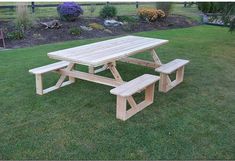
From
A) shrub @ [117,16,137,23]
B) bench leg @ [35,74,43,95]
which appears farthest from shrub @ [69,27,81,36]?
bench leg @ [35,74,43,95]

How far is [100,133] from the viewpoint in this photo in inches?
130

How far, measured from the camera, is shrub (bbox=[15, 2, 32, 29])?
8.73m

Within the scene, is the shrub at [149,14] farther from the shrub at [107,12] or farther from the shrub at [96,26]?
the shrub at [96,26]

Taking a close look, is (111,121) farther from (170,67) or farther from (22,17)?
(22,17)

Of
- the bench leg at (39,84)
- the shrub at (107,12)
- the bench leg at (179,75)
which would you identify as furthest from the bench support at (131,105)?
the shrub at (107,12)

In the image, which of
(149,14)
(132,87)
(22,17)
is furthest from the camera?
(149,14)

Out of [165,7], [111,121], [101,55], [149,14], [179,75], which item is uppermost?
[165,7]

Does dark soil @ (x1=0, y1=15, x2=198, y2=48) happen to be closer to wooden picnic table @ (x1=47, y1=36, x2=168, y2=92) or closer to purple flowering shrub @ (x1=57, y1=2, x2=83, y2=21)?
purple flowering shrub @ (x1=57, y1=2, x2=83, y2=21)

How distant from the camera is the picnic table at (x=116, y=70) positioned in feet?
11.9

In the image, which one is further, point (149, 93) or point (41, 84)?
point (41, 84)

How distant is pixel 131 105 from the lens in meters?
3.74

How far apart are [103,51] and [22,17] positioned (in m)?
5.51

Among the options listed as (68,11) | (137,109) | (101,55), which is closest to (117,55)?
(101,55)

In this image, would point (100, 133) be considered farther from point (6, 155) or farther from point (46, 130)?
point (6, 155)
